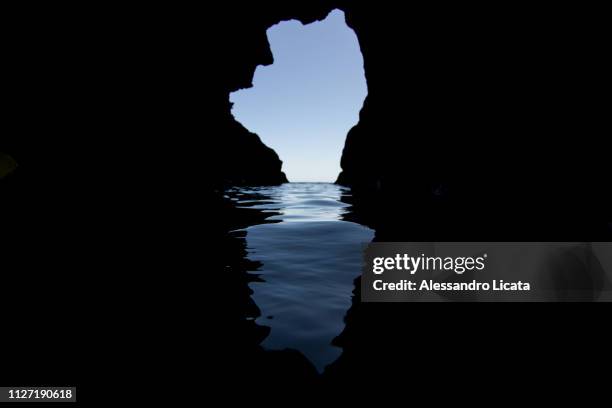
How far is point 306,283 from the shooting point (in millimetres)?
2867

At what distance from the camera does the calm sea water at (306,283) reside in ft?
6.15

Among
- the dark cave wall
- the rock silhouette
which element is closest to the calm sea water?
the rock silhouette

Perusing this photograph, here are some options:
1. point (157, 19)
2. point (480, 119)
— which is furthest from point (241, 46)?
point (480, 119)

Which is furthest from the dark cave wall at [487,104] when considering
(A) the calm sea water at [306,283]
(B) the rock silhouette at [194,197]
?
(A) the calm sea water at [306,283]

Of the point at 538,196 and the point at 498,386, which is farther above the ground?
the point at 538,196

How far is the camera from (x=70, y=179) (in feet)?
13.2

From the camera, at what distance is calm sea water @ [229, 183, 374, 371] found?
187 centimetres

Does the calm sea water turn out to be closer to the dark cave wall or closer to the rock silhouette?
the rock silhouette

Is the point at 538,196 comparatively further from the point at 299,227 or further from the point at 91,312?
the point at 91,312

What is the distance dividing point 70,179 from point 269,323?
363 centimetres

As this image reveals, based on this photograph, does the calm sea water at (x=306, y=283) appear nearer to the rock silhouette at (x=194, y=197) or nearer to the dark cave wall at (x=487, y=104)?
the rock silhouette at (x=194, y=197)

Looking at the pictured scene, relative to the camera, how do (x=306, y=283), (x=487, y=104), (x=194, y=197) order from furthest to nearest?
(x=194, y=197) < (x=487, y=104) < (x=306, y=283)

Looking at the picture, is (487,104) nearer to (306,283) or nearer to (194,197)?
(306,283)

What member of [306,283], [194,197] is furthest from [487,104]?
[194,197]
